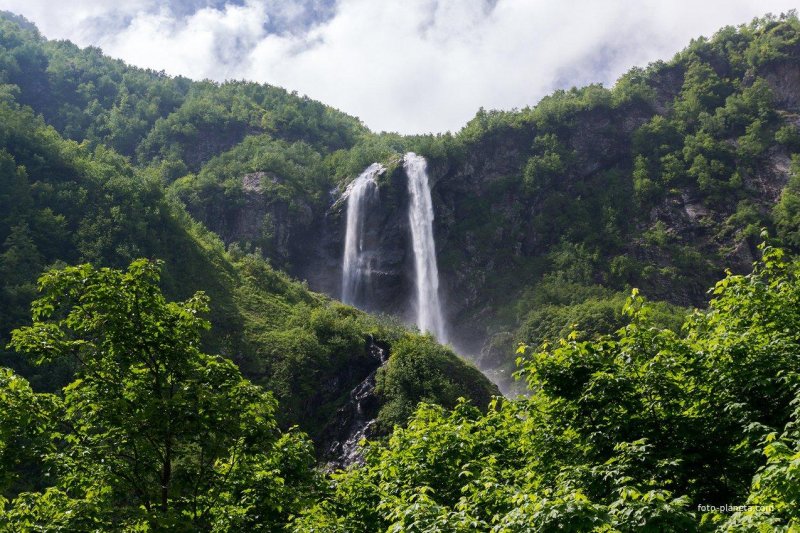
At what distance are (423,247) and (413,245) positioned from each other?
3.96ft

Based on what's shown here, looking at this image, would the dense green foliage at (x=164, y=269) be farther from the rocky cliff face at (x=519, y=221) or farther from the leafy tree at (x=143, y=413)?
the leafy tree at (x=143, y=413)

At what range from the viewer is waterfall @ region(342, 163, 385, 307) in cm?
7544

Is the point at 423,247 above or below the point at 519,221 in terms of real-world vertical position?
below

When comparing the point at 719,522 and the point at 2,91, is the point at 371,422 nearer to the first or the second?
the point at 719,522

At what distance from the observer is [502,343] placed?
7056cm

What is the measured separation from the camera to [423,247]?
7812 cm

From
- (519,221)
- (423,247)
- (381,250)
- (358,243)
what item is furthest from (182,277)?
(519,221)

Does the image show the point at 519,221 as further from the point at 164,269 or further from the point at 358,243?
the point at 164,269

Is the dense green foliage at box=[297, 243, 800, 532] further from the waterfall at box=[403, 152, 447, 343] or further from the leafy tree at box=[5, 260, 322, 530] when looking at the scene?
the waterfall at box=[403, 152, 447, 343]

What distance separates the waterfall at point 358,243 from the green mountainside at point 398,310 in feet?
6.38

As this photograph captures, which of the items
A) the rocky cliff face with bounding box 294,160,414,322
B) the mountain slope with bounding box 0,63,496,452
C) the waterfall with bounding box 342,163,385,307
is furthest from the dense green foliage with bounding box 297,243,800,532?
the waterfall with bounding box 342,163,385,307

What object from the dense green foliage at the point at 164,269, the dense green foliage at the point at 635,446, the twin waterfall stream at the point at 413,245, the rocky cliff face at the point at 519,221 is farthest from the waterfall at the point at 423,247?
the dense green foliage at the point at 635,446

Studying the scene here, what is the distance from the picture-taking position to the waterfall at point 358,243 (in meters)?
75.4

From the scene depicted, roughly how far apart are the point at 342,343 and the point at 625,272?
38.5 metres
